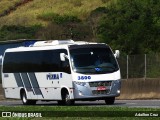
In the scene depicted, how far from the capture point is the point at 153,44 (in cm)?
5188

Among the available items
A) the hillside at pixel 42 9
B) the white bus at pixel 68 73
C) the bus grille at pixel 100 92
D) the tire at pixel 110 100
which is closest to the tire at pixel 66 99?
the white bus at pixel 68 73

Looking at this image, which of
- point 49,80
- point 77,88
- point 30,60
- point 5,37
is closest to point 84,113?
point 77,88

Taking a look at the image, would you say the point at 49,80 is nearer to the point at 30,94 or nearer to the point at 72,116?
the point at 30,94

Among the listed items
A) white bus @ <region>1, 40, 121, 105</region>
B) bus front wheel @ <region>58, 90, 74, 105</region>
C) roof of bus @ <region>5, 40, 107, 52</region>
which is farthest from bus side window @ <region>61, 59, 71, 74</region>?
bus front wheel @ <region>58, 90, 74, 105</region>

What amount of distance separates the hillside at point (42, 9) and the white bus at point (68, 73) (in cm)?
7148

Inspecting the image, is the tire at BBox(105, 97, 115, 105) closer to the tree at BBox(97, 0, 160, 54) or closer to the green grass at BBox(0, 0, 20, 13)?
the tree at BBox(97, 0, 160, 54)

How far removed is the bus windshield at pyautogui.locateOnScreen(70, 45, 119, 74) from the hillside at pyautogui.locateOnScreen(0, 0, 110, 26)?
247ft

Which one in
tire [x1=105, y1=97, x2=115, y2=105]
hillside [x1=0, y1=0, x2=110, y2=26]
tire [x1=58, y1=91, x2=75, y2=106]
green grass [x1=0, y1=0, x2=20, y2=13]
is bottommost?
green grass [x1=0, y1=0, x2=20, y2=13]

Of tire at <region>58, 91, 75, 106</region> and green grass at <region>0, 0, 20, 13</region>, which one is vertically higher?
tire at <region>58, 91, 75, 106</region>

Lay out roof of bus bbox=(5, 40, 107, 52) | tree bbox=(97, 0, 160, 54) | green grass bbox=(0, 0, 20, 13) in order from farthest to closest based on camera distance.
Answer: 1. green grass bbox=(0, 0, 20, 13)
2. tree bbox=(97, 0, 160, 54)
3. roof of bus bbox=(5, 40, 107, 52)

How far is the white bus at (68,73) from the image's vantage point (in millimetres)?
31375

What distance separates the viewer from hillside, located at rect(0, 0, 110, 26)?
364 ft

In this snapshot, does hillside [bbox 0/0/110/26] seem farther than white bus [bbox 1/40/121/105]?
Yes

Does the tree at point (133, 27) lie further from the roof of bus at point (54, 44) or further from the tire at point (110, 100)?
the tire at point (110, 100)
